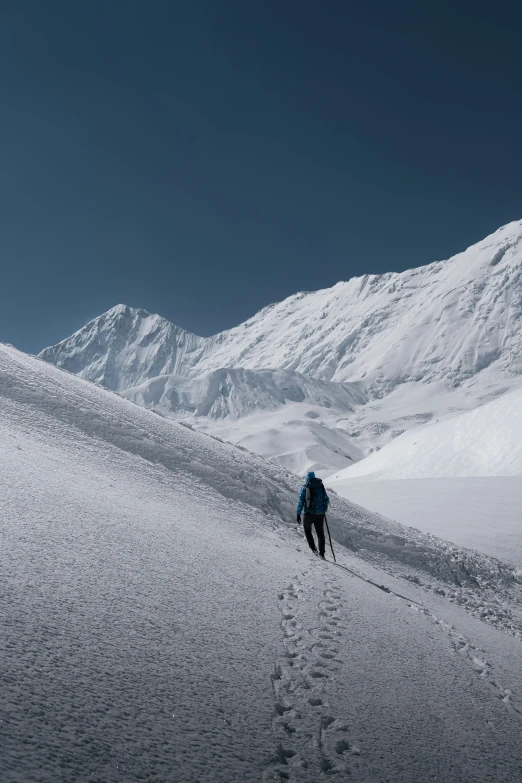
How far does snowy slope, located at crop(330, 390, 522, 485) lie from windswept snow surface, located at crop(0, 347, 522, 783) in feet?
123

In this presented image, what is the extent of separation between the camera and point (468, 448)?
52312mm

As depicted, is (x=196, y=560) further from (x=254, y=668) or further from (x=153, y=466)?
(x=153, y=466)

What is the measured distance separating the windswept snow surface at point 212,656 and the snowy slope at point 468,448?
123ft

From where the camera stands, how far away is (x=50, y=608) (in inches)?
213

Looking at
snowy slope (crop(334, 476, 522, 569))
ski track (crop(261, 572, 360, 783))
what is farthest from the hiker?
snowy slope (crop(334, 476, 522, 569))

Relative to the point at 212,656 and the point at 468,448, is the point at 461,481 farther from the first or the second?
the point at 212,656

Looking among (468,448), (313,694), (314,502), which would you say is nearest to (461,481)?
(468,448)

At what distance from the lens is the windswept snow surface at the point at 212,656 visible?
3910 millimetres

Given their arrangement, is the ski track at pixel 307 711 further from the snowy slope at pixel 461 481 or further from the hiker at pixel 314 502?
the snowy slope at pixel 461 481

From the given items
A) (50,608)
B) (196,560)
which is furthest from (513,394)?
(50,608)

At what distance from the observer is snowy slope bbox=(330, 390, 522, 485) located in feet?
155

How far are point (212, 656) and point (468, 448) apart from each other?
172 ft

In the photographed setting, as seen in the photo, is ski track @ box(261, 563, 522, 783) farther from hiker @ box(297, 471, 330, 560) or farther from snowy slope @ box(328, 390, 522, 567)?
snowy slope @ box(328, 390, 522, 567)

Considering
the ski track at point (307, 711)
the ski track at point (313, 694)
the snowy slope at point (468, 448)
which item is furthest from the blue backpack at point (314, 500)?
the snowy slope at point (468, 448)
